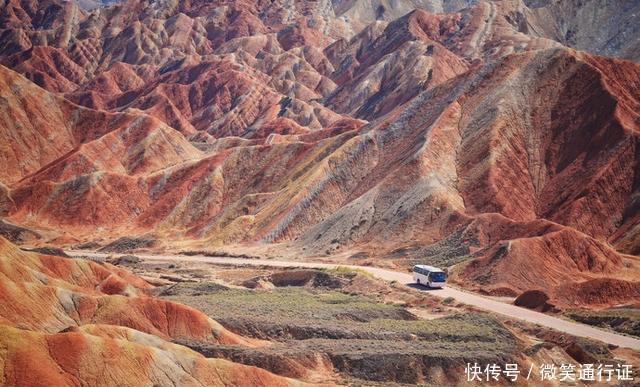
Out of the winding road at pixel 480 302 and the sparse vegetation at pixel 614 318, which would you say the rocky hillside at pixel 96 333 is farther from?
the sparse vegetation at pixel 614 318

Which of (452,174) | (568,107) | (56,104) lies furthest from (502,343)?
(56,104)

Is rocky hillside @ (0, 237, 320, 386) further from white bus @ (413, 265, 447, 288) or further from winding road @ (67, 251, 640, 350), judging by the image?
white bus @ (413, 265, 447, 288)

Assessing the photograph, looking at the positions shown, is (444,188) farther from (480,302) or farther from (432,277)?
(480,302)

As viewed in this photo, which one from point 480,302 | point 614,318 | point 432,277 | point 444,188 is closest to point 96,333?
point 480,302

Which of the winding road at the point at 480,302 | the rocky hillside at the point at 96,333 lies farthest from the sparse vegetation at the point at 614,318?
the rocky hillside at the point at 96,333

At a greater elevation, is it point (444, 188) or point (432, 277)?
point (432, 277)

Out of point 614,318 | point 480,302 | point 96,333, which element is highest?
point 96,333

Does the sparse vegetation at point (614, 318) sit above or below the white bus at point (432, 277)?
above

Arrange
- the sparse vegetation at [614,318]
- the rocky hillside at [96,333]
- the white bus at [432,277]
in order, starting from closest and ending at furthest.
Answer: the rocky hillside at [96,333] < the sparse vegetation at [614,318] < the white bus at [432,277]
